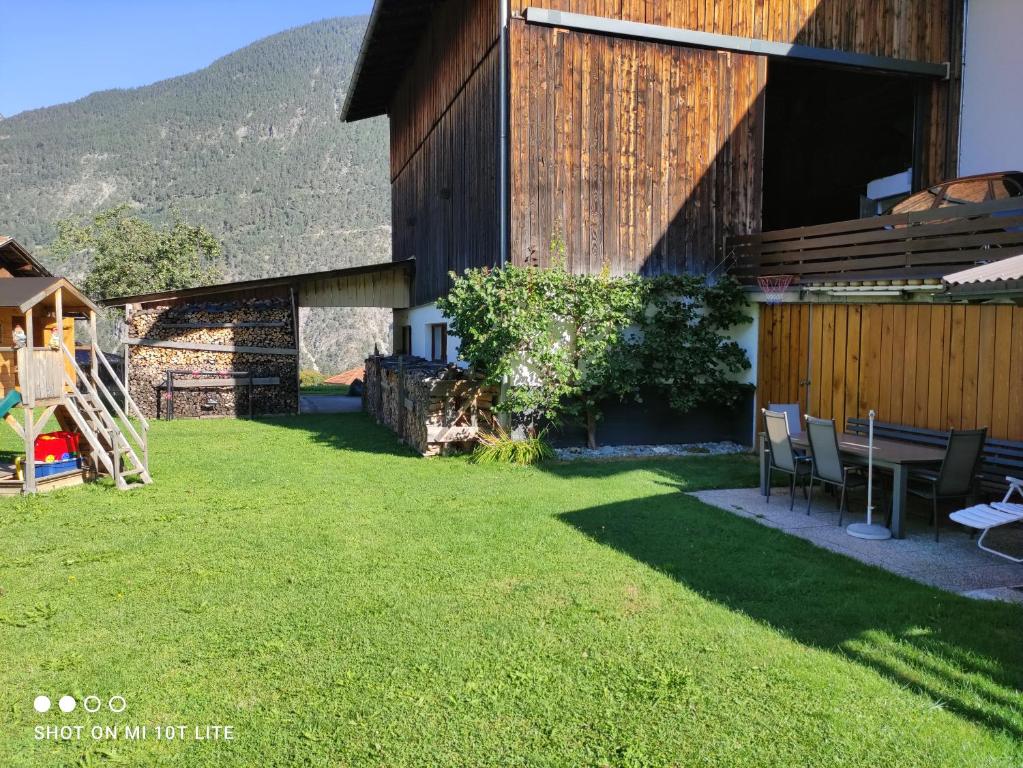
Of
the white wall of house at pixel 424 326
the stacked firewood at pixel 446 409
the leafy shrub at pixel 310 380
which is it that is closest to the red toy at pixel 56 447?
the stacked firewood at pixel 446 409

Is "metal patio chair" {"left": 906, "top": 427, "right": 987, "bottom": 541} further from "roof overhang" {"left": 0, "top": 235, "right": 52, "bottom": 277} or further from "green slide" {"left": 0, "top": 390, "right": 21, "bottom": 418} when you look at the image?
"roof overhang" {"left": 0, "top": 235, "right": 52, "bottom": 277}

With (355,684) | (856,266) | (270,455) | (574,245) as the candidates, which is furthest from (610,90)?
(355,684)

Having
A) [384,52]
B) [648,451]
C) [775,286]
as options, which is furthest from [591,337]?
[384,52]

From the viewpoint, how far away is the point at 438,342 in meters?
15.8

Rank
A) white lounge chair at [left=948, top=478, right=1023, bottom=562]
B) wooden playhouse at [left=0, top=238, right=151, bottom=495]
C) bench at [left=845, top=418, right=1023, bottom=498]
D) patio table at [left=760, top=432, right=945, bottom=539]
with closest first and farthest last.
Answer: white lounge chair at [left=948, top=478, right=1023, bottom=562], patio table at [left=760, top=432, right=945, bottom=539], bench at [left=845, top=418, right=1023, bottom=498], wooden playhouse at [left=0, top=238, right=151, bottom=495]

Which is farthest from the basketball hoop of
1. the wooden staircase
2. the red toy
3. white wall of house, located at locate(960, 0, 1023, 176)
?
the red toy

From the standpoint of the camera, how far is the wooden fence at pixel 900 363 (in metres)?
7.36

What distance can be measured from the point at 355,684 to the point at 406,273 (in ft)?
50.6

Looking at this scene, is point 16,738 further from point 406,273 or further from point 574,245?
point 406,273

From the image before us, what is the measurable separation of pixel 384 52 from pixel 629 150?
8.66m

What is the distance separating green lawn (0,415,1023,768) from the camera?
10.5 ft

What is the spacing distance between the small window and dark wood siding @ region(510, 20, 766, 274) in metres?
4.60

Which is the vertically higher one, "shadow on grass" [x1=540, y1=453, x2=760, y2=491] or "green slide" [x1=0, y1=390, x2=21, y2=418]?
"green slide" [x1=0, y1=390, x2=21, y2=418]

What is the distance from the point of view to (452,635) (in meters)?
4.26
